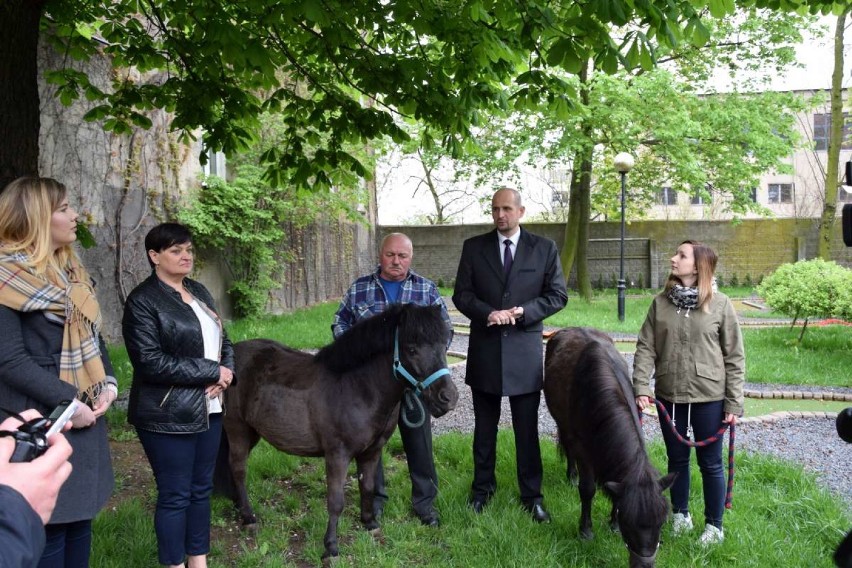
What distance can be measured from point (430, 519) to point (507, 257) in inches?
74.5

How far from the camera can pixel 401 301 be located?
14.0 ft

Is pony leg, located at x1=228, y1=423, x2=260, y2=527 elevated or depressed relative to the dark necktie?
depressed

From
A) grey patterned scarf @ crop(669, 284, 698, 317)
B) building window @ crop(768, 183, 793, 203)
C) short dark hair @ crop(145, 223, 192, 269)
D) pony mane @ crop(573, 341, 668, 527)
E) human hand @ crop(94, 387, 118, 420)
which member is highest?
building window @ crop(768, 183, 793, 203)

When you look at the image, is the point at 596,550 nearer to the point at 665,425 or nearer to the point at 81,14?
the point at 665,425

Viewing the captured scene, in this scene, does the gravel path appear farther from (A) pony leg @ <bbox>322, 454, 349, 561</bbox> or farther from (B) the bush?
(B) the bush

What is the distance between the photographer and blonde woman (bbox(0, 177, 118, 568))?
2.37m

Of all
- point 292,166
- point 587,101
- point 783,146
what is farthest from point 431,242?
point 292,166

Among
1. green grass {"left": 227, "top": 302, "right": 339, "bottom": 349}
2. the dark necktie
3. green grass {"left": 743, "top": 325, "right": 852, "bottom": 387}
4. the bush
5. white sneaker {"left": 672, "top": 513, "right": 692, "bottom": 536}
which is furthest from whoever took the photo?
green grass {"left": 227, "top": 302, "right": 339, "bottom": 349}

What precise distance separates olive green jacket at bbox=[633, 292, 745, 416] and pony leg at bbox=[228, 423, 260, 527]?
2624 mm

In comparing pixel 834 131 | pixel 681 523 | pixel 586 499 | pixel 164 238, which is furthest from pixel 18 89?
pixel 834 131

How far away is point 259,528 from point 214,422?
1.28 metres

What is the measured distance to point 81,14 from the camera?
553 centimetres

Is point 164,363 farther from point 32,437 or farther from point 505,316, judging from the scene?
point 505,316

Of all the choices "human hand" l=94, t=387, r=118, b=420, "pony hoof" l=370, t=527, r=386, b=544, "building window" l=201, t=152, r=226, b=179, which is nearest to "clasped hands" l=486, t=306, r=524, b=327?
"pony hoof" l=370, t=527, r=386, b=544
